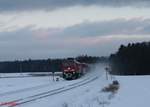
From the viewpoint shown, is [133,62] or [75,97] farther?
[133,62]

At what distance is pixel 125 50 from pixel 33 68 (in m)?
47.8

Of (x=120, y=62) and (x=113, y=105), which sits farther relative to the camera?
(x=120, y=62)

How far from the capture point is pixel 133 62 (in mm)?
134750

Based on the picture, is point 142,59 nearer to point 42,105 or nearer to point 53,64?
point 53,64

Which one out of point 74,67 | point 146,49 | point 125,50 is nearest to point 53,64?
point 125,50

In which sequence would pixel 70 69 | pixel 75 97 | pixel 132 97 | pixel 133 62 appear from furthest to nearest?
pixel 133 62 → pixel 70 69 → pixel 75 97 → pixel 132 97

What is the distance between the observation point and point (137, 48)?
145 metres

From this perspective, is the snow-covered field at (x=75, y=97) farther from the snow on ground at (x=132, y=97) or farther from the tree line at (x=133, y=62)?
the tree line at (x=133, y=62)

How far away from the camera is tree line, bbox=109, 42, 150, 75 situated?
129 meters

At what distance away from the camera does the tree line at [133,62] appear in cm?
12900

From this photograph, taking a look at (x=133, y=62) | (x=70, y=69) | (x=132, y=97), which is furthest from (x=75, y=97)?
(x=133, y=62)

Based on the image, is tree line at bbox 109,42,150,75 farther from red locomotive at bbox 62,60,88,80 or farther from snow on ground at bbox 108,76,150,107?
snow on ground at bbox 108,76,150,107

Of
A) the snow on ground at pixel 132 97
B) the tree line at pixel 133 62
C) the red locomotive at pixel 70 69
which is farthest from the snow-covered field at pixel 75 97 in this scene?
the tree line at pixel 133 62

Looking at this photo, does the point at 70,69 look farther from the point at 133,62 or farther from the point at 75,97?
the point at 133,62
